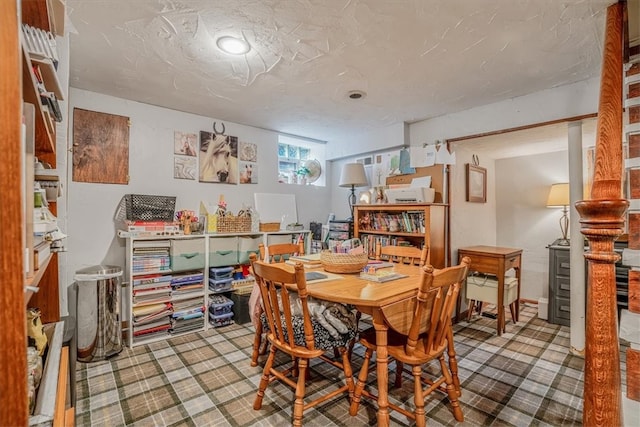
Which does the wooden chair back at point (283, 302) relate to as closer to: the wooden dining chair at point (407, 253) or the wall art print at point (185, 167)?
the wooden dining chair at point (407, 253)

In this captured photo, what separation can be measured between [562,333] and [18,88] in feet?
13.0

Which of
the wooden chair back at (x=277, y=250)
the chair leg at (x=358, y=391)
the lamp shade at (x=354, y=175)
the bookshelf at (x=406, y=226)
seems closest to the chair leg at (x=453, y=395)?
the chair leg at (x=358, y=391)

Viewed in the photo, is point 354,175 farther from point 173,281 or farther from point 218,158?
point 173,281

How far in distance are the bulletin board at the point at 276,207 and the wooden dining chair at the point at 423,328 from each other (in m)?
2.35

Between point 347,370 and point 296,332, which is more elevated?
point 296,332

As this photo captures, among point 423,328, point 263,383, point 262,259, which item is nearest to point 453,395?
point 423,328

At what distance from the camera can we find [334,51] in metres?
2.04

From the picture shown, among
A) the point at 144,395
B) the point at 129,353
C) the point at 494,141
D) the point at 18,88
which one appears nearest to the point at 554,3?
the point at 494,141

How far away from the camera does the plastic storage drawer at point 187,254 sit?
9.27ft

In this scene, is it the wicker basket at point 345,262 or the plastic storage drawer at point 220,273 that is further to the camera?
the plastic storage drawer at point 220,273

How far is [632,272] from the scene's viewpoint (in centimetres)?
117

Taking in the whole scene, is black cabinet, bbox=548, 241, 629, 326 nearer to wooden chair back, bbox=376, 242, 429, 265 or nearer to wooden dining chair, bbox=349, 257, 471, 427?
wooden chair back, bbox=376, 242, 429, 265

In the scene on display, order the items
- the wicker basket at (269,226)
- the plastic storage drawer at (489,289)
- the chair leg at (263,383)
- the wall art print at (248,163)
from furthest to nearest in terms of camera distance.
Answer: the wall art print at (248,163) → the wicker basket at (269,226) → the plastic storage drawer at (489,289) → the chair leg at (263,383)

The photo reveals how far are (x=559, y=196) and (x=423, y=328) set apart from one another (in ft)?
9.12
